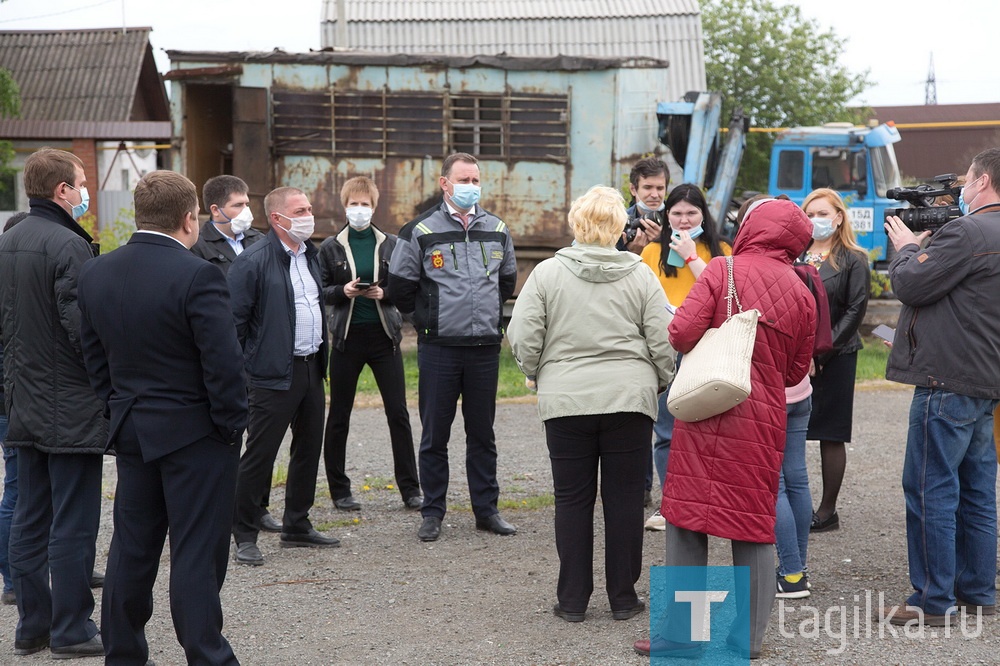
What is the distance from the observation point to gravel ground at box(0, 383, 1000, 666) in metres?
4.38

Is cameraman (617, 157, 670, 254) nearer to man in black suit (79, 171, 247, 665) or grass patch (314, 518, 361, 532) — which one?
grass patch (314, 518, 361, 532)

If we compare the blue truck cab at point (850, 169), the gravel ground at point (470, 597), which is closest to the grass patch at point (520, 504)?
the gravel ground at point (470, 597)

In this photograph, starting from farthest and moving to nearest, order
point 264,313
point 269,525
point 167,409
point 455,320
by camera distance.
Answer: point 269,525, point 455,320, point 264,313, point 167,409

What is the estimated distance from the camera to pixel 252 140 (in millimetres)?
13281

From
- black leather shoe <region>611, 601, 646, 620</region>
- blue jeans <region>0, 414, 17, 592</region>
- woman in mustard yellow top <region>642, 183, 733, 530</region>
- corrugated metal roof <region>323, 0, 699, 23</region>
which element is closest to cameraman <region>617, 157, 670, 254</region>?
woman in mustard yellow top <region>642, 183, 733, 530</region>

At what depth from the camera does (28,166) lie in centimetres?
446

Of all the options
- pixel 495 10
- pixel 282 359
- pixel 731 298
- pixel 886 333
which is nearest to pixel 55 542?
pixel 282 359

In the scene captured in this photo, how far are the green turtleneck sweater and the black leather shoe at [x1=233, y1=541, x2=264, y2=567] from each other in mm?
1584

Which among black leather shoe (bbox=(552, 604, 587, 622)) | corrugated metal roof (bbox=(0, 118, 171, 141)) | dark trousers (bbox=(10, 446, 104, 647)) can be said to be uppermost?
corrugated metal roof (bbox=(0, 118, 171, 141))

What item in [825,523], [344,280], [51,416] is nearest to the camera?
[51,416]

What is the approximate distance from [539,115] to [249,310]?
8475 millimetres

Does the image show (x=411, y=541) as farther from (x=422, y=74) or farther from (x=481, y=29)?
(x=481, y=29)

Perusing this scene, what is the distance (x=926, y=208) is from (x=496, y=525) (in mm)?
3018

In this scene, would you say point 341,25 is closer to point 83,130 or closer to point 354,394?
point 83,130
